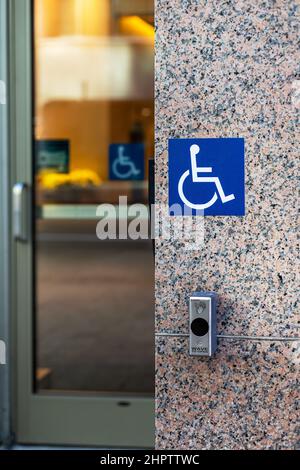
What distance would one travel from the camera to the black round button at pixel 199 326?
296 cm

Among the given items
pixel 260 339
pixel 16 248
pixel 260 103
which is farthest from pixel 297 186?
pixel 16 248

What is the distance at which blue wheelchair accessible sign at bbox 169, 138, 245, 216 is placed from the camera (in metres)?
2.98

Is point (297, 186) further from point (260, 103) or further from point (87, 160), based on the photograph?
point (87, 160)

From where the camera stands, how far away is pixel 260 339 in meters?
3.00

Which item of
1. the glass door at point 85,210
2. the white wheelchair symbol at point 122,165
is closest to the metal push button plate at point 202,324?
the glass door at point 85,210

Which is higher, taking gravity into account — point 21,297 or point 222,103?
point 222,103

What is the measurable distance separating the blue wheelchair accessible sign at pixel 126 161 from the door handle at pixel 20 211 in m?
0.50

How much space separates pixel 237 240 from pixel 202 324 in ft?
1.06

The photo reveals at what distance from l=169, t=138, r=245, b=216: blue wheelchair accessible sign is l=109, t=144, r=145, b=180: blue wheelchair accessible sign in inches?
70.8

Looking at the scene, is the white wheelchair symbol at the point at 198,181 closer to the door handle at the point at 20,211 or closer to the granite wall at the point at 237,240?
the granite wall at the point at 237,240

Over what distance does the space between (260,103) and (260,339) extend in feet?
2.74

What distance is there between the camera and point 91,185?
4.88 meters

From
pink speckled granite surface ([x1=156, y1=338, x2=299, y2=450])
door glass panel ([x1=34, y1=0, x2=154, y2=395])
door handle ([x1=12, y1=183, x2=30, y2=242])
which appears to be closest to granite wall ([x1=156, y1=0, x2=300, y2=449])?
pink speckled granite surface ([x1=156, y1=338, x2=299, y2=450])

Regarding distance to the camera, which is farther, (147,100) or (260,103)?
(147,100)
